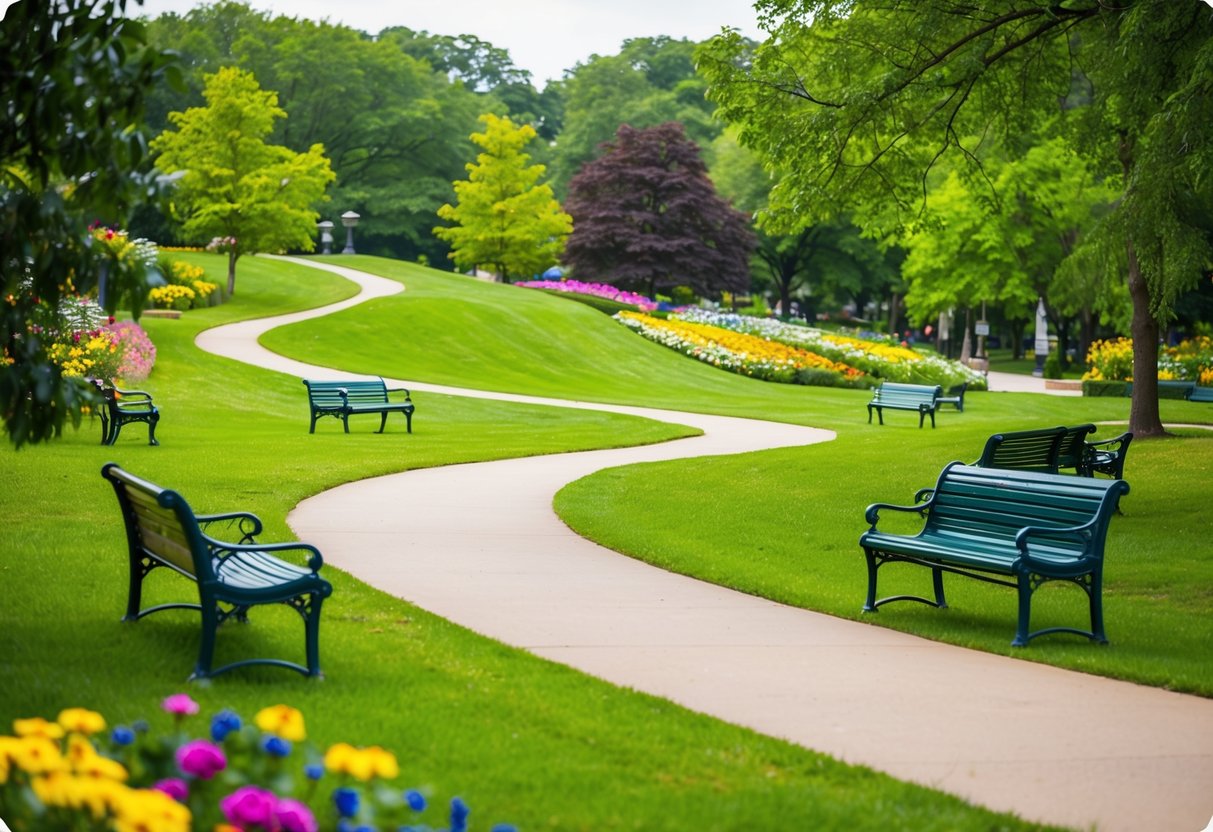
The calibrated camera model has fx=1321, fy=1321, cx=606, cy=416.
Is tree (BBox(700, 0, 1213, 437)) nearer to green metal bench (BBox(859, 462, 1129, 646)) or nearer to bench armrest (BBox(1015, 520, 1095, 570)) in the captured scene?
green metal bench (BBox(859, 462, 1129, 646))

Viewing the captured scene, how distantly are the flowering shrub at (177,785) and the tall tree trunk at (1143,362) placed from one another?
17.1 meters

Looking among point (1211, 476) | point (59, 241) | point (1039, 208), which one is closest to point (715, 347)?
point (1039, 208)

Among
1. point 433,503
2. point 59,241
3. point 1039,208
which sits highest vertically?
point 1039,208

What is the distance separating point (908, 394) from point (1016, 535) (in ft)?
65.1

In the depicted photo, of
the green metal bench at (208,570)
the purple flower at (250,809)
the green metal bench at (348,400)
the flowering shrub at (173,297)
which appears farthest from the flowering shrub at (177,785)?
the flowering shrub at (173,297)

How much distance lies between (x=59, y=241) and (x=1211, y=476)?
13.1 m

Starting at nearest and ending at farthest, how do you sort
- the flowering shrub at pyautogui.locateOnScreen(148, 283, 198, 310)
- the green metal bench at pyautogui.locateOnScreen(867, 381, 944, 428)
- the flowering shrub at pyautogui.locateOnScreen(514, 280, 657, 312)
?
the green metal bench at pyautogui.locateOnScreen(867, 381, 944, 428), the flowering shrub at pyautogui.locateOnScreen(148, 283, 198, 310), the flowering shrub at pyautogui.locateOnScreen(514, 280, 657, 312)

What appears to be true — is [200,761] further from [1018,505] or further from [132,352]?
[132,352]

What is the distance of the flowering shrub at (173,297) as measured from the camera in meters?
37.5

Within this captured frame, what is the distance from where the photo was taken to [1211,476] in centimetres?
1477

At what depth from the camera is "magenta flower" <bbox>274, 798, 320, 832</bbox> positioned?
311 cm

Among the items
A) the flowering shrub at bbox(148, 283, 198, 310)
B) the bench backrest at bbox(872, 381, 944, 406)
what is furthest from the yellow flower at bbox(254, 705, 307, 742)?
the flowering shrub at bbox(148, 283, 198, 310)

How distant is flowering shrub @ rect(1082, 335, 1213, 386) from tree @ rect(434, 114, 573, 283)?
23355mm

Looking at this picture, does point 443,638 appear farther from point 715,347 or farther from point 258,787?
point 715,347
